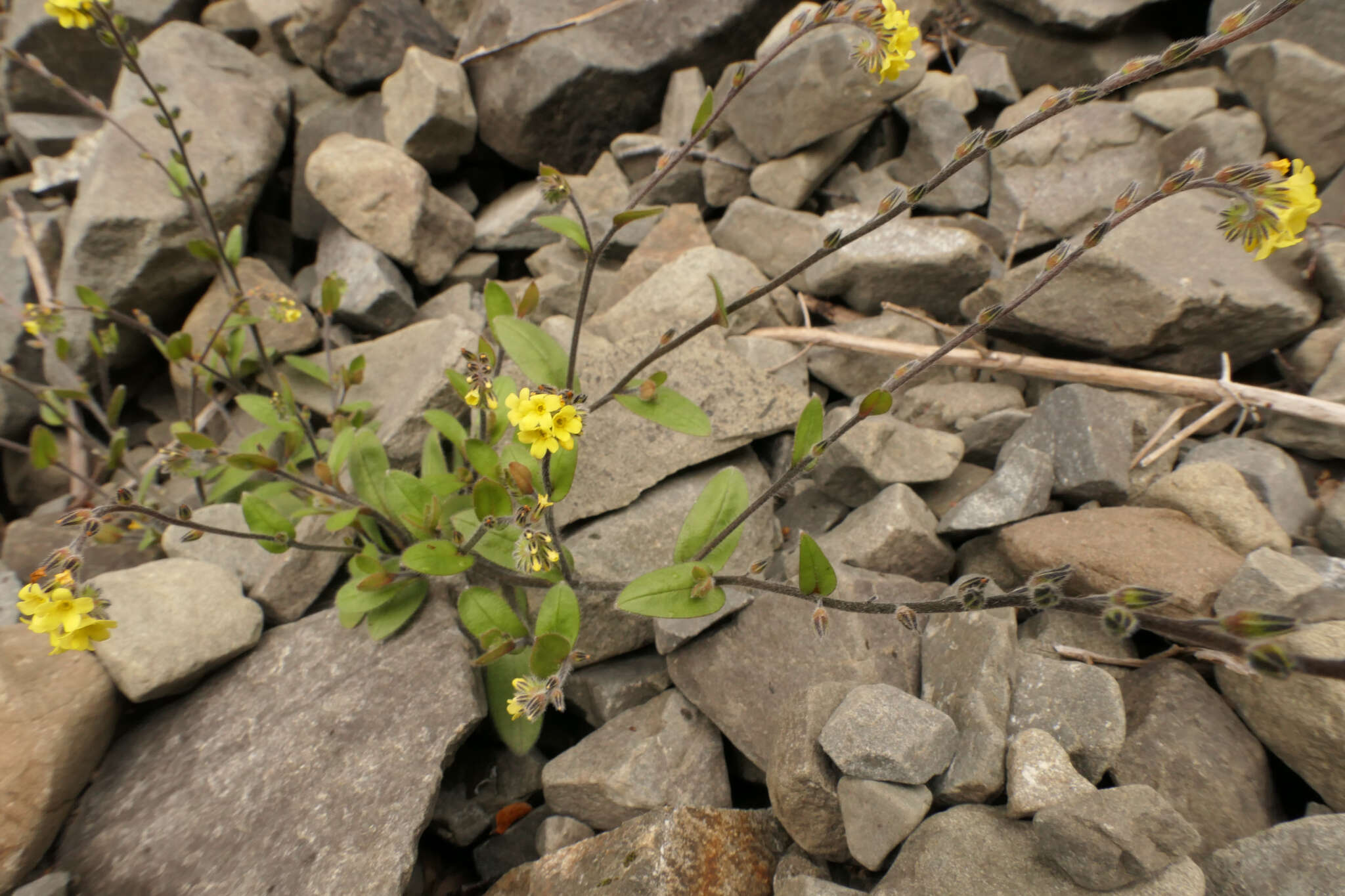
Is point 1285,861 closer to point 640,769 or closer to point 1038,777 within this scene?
point 1038,777

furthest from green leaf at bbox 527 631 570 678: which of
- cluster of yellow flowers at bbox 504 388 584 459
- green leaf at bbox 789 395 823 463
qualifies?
green leaf at bbox 789 395 823 463

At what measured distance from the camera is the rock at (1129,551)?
2.57 metres

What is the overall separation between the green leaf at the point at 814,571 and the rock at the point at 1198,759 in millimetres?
1031

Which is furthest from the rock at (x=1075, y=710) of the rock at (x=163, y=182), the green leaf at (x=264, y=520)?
the rock at (x=163, y=182)

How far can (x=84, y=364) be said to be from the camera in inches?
186

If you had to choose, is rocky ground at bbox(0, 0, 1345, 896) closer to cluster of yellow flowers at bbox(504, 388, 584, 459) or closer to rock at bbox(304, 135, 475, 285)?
rock at bbox(304, 135, 475, 285)

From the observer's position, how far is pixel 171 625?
115 inches

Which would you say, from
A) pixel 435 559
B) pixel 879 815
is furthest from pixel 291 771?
pixel 879 815

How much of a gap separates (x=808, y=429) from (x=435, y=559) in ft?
4.85

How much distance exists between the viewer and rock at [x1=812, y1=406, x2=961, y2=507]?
3320 mm

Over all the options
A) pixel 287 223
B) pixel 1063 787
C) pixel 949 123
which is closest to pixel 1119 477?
pixel 1063 787

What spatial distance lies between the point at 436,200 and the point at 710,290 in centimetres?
222

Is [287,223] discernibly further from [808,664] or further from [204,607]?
[808,664]

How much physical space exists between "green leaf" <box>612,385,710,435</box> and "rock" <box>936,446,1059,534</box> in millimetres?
1114
